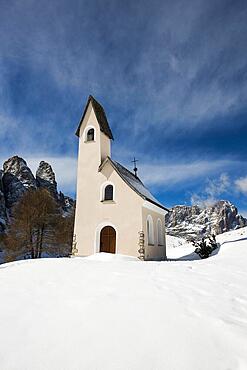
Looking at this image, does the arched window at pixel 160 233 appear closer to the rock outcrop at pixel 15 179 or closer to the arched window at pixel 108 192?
the arched window at pixel 108 192

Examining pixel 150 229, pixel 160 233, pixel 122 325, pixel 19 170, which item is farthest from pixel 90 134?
pixel 19 170

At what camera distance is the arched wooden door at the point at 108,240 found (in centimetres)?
1388

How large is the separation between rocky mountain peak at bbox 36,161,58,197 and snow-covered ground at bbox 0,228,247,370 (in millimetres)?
39535

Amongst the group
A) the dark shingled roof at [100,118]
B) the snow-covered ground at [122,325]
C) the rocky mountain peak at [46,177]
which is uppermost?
the rocky mountain peak at [46,177]

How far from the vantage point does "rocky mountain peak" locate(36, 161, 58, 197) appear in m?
42.6

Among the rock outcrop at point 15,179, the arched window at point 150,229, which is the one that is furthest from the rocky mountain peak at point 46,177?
the arched window at point 150,229

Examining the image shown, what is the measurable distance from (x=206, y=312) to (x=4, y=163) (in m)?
45.4

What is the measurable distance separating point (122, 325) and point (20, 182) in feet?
132

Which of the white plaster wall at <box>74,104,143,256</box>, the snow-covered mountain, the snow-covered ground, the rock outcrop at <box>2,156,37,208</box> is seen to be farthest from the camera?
the rock outcrop at <box>2,156,37,208</box>

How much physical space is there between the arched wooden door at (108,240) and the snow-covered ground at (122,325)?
9286 millimetres

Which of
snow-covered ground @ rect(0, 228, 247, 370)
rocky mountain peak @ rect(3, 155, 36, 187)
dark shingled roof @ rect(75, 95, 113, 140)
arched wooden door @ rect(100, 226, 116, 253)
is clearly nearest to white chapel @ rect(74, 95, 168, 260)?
arched wooden door @ rect(100, 226, 116, 253)

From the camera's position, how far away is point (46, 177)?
1721 inches

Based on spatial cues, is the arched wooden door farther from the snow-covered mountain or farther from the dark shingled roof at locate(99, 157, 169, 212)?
the snow-covered mountain

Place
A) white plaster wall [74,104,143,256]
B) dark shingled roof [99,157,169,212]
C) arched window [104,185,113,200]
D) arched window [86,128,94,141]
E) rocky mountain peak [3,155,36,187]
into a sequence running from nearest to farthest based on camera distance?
white plaster wall [74,104,143,256] → dark shingled roof [99,157,169,212] → arched window [104,185,113,200] → arched window [86,128,94,141] → rocky mountain peak [3,155,36,187]
